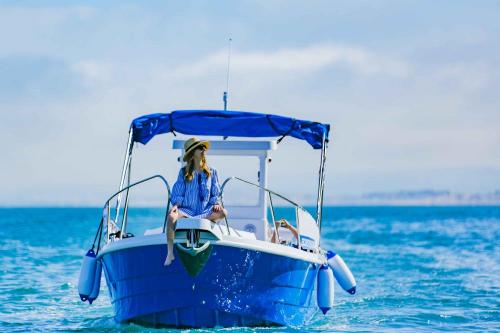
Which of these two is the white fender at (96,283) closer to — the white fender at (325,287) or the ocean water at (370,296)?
the ocean water at (370,296)

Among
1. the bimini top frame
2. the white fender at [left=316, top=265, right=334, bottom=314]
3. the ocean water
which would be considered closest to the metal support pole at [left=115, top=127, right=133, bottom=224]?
the bimini top frame

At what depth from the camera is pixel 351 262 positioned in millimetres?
30469

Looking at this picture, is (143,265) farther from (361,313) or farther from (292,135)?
(361,313)

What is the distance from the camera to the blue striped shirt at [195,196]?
39.2 feet

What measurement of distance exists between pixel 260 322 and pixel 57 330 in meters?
3.67

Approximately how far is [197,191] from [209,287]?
47.6 inches

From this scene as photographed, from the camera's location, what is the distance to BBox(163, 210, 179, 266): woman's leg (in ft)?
37.4

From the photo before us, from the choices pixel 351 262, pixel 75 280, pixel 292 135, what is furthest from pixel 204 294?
pixel 351 262

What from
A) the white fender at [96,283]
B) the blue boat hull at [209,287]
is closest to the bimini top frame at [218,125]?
the white fender at [96,283]

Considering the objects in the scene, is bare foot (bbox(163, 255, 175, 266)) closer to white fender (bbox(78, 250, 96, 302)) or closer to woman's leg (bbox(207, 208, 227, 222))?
woman's leg (bbox(207, 208, 227, 222))

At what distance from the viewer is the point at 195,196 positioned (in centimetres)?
1196

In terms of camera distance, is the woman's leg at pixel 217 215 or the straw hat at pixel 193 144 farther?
the woman's leg at pixel 217 215

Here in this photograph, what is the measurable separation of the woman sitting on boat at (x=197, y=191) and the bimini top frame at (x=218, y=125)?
209 centimetres

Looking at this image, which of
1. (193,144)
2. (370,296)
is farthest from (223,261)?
(370,296)
